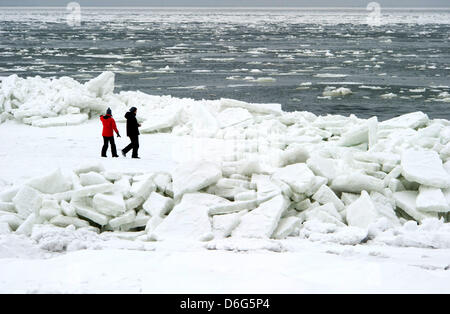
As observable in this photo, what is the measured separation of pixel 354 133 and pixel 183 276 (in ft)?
21.4

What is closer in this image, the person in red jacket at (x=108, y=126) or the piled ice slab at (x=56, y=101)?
the person in red jacket at (x=108, y=126)

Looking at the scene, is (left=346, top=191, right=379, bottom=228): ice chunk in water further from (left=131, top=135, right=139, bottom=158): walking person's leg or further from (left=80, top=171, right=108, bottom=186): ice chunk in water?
(left=131, top=135, right=139, bottom=158): walking person's leg

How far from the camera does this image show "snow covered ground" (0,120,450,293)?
3656mm

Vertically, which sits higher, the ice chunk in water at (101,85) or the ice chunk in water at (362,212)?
the ice chunk in water at (101,85)

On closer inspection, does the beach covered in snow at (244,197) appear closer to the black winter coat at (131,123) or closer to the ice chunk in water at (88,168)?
the ice chunk in water at (88,168)

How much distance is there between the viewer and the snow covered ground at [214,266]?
3656 millimetres

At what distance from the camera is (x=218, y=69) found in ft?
93.9

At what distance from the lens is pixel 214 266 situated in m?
4.20

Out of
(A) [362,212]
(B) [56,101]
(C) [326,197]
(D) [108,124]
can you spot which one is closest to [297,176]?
(C) [326,197]

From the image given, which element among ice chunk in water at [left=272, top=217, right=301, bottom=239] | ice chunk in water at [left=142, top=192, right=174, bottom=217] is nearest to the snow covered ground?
ice chunk in water at [left=272, top=217, right=301, bottom=239]

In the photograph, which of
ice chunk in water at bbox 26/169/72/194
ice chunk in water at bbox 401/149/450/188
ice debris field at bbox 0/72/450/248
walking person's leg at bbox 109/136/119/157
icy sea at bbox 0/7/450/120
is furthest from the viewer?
icy sea at bbox 0/7/450/120

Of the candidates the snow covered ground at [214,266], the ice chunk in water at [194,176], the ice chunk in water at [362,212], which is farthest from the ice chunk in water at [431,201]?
the ice chunk in water at [194,176]

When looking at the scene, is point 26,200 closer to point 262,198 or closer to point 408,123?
point 262,198
